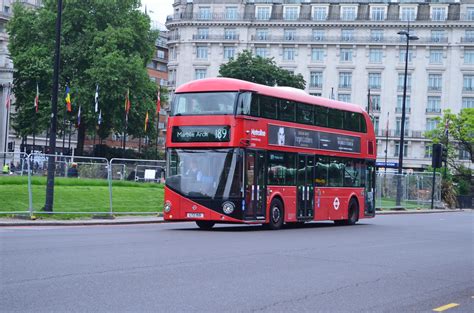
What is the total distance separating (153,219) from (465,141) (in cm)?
6415

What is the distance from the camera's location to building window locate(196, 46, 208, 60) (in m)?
102

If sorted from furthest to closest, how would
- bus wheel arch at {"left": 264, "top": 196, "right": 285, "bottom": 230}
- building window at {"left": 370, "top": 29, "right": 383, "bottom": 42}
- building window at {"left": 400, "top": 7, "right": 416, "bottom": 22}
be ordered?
1. building window at {"left": 370, "top": 29, "right": 383, "bottom": 42}
2. building window at {"left": 400, "top": 7, "right": 416, "bottom": 22}
3. bus wheel arch at {"left": 264, "top": 196, "right": 285, "bottom": 230}

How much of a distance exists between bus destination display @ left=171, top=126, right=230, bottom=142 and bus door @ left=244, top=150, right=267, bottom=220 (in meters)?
1.01

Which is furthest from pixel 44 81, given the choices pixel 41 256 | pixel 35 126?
pixel 41 256

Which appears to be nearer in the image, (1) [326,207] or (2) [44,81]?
(1) [326,207]

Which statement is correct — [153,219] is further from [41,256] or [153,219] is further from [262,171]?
[41,256]

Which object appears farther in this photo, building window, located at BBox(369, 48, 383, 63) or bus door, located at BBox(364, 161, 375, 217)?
building window, located at BBox(369, 48, 383, 63)

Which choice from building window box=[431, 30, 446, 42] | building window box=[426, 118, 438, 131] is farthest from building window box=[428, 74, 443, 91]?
building window box=[431, 30, 446, 42]

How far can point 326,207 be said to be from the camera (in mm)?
28766

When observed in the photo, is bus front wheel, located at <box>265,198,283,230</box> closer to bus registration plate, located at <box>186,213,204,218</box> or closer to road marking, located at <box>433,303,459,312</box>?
bus registration plate, located at <box>186,213,204,218</box>

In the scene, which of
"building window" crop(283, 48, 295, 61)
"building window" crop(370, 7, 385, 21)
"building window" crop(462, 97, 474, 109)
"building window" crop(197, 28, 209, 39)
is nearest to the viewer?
"building window" crop(462, 97, 474, 109)

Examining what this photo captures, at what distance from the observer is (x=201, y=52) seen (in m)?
102

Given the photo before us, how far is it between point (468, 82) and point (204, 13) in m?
33.7

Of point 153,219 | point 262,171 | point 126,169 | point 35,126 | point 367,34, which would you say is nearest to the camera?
point 262,171
